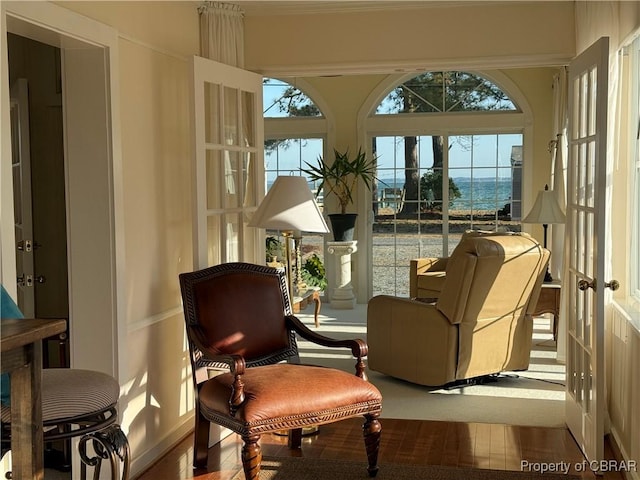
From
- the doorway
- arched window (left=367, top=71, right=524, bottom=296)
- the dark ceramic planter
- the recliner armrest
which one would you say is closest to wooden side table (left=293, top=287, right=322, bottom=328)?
the recliner armrest

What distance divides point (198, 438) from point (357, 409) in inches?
34.8

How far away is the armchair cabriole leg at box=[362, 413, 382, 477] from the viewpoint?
385 cm

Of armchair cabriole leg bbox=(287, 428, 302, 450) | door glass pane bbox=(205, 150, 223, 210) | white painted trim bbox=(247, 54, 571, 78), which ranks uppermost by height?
white painted trim bbox=(247, 54, 571, 78)

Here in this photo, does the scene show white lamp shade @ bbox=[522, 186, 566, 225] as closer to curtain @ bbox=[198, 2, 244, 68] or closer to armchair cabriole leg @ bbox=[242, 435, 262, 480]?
curtain @ bbox=[198, 2, 244, 68]

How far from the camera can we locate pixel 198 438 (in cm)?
407

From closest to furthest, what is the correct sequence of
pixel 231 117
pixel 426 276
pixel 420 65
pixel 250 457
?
1. pixel 250 457
2. pixel 231 117
3. pixel 420 65
4. pixel 426 276

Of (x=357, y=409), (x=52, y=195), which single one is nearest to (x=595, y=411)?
(x=357, y=409)

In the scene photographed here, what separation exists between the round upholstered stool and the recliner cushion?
3.48ft

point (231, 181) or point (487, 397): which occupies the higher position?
point (231, 181)

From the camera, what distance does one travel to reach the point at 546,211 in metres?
7.19

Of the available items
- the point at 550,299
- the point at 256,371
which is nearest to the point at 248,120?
the point at 256,371

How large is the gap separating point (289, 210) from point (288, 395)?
1224 mm

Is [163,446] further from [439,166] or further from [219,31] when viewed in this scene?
[439,166]

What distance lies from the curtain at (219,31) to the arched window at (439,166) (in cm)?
467
